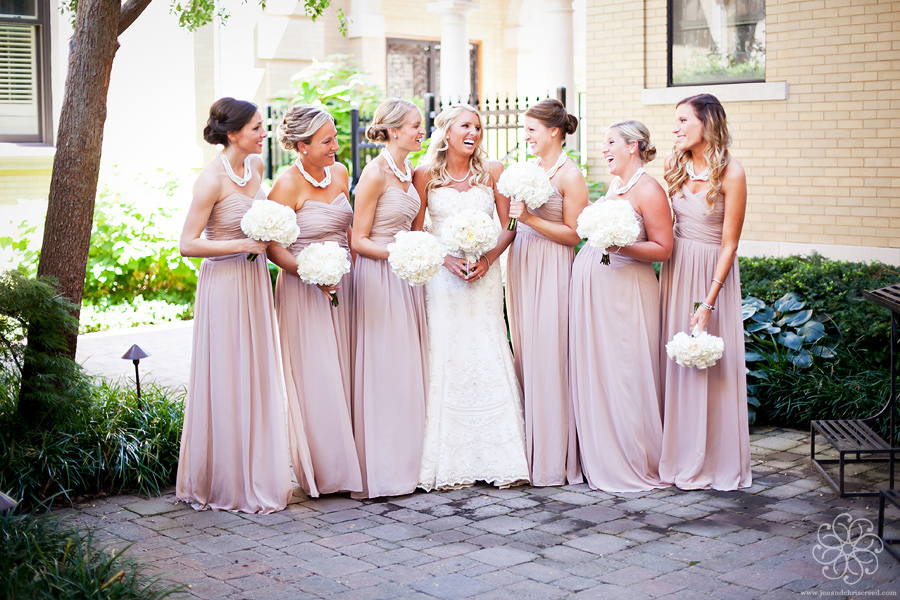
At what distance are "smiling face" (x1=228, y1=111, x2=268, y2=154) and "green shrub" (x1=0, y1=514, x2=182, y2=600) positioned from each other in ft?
7.97

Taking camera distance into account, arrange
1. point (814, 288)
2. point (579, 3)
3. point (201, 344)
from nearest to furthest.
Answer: point (201, 344) < point (814, 288) < point (579, 3)

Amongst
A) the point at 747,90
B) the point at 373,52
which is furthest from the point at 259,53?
the point at 747,90

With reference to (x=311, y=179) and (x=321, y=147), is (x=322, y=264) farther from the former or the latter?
(x=321, y=147)

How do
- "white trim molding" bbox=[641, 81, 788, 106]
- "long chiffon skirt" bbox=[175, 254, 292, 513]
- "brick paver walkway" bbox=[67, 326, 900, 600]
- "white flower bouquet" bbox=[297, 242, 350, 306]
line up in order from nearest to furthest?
"brick paver walkway" bbox=[67, 326, 900, 600]
"white flower bouquet" bbox=[297, 242, 350, 306]
"long chiffon skirt" bbox=[175, 254, 292, 513]
"white trim molding" bbox=[641, 81, 788, 106]

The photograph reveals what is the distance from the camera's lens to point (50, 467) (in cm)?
614

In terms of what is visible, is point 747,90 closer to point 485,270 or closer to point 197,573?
point 485,270

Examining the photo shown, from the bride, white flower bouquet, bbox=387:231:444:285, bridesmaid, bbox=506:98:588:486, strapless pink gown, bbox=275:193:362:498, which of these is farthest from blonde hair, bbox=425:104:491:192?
strapless pink gown, bbox=275:193:362:498

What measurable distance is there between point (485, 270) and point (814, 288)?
3567mm

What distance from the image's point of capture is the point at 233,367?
600 centimetres

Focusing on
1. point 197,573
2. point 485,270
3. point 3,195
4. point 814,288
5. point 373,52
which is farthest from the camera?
point 373,52

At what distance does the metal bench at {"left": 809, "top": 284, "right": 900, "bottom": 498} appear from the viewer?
5.82 meters

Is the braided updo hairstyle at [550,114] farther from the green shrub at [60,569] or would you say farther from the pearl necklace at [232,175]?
the green shrub at [60,569]

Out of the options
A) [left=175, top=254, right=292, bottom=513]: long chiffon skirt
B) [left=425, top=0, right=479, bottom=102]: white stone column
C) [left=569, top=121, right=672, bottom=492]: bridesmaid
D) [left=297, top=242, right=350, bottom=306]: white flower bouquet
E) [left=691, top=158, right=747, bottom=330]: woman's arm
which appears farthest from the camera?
[left=425, top=0, right=479, bottom=102]: white stone column
